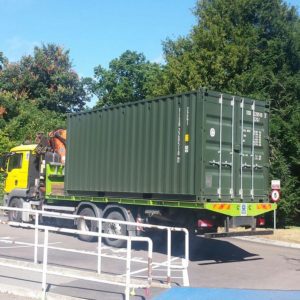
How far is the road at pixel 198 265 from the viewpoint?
26.2 ft

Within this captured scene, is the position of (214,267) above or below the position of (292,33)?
below

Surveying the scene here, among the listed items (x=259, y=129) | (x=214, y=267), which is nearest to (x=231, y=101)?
(x=259, y=129)

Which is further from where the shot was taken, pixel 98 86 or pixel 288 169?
pixel 98 86

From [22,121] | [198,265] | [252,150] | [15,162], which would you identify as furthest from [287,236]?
[22,121]

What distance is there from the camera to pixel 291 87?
22.0 metres

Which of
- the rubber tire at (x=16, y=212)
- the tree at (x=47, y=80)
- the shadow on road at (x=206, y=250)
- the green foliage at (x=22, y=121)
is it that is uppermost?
the tree at (x=47, y=80)

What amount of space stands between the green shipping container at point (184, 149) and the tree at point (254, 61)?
8.38 meters

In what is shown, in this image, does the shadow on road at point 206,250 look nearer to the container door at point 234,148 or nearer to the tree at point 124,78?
the container door at point 234,148

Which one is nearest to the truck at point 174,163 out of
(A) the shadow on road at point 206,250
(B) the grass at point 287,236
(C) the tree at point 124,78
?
(A) the shadow on road at point 206,250

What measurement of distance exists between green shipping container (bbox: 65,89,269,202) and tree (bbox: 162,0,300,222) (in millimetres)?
8375

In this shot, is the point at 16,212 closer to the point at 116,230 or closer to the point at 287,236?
the point at 116,230

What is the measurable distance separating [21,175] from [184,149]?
7848 mm

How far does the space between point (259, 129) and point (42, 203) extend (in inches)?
293

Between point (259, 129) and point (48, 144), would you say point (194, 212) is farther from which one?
point (48, 144)
